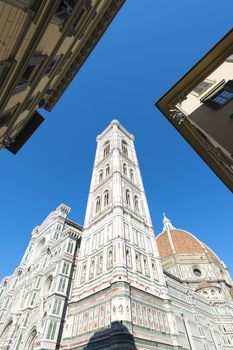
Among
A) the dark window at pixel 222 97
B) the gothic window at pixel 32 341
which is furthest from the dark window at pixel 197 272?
the dark window at pixel 222 97

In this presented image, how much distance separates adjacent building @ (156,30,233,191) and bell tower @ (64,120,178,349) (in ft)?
39.6

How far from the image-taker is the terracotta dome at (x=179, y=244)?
56.8 metres

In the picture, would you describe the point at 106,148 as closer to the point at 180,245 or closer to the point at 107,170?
the point at 107,170

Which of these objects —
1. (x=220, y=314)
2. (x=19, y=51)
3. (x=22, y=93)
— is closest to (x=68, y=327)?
(x=22, y=93)

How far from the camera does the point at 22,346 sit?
2025 cm

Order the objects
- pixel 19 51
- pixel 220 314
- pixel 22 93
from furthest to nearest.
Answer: pixel 220 314 → pixel 22 93 → pixel 19 51

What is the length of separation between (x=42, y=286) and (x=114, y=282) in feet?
39.0

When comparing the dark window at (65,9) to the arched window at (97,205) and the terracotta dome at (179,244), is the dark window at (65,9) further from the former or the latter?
the terracotta dome at (179,244)

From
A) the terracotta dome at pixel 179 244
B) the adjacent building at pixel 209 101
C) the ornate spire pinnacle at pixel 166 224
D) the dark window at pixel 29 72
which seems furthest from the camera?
the ornate spire pinnacle at pixel 166 224

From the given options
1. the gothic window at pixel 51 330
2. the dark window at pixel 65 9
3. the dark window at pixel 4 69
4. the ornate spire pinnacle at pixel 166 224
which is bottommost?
the gothic window at pixel 51 330

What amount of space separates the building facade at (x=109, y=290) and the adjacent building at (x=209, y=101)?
1264cm

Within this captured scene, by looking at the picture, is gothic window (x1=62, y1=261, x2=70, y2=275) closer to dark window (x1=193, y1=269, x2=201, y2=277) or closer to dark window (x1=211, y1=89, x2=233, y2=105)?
dark window (x1=211, y1=89, x2=233, y2=105)

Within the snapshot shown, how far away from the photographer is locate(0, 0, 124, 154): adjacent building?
611cm

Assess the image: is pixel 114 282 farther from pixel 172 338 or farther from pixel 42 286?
pixel 42 286
